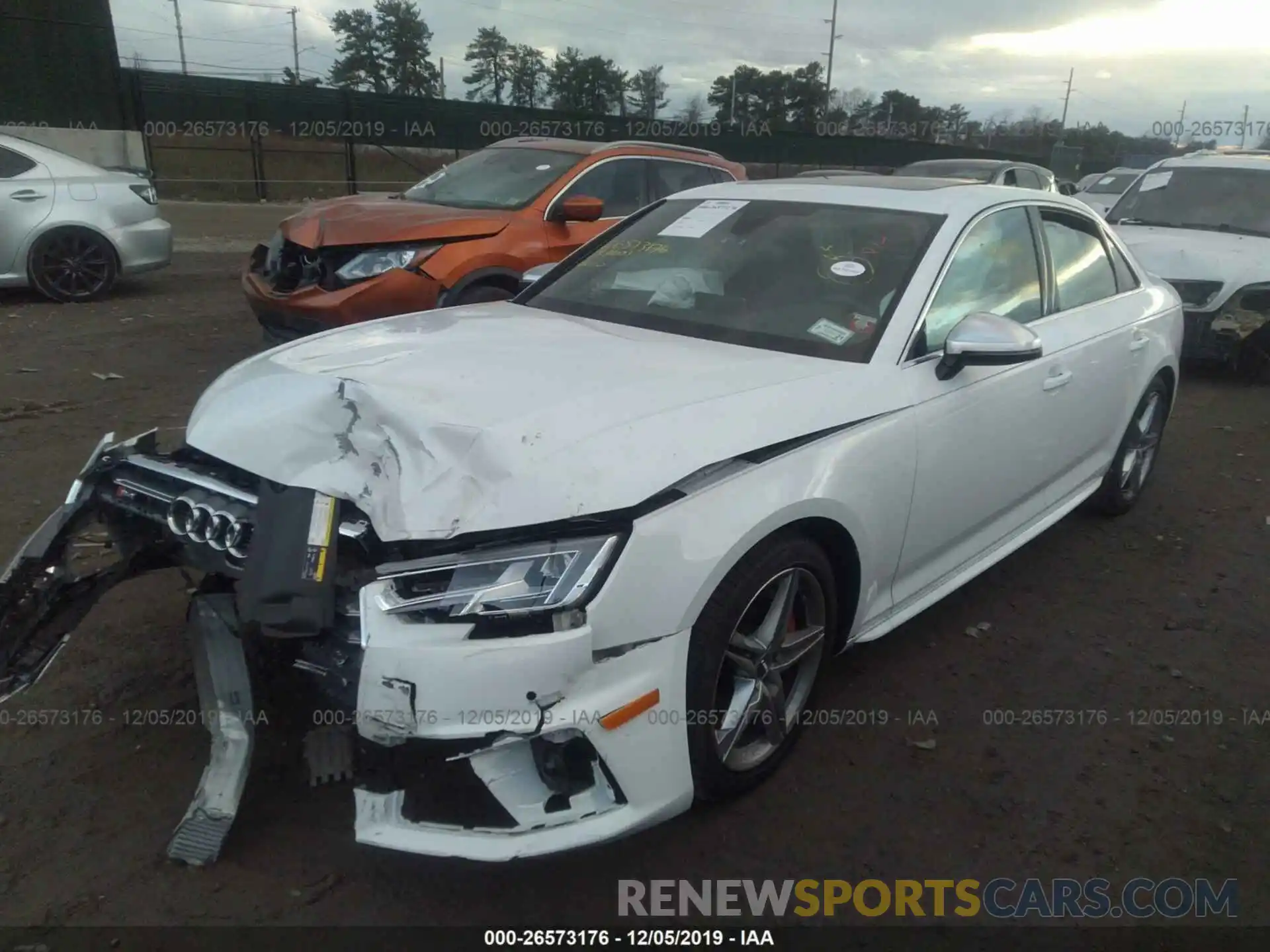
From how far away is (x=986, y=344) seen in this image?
300 centimetres

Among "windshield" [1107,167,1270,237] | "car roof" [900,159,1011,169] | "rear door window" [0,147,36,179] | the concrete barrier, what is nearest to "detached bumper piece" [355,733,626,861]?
"windshield" [1107,167,1270,237]

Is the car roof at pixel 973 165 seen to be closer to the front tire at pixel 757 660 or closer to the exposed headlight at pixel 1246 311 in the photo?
the exposed headlight at pixel 1246 311

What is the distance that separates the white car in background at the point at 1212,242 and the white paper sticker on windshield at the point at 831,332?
6048 mm

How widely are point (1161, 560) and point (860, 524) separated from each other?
8.49ft

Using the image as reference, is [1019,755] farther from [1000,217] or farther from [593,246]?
[593,246]

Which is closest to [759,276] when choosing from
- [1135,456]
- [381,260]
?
[1135,456]

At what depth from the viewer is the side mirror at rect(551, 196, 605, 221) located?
626cm

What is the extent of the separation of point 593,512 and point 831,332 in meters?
1.32

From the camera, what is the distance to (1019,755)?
309 cm

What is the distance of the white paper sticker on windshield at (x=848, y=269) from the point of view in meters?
3.34

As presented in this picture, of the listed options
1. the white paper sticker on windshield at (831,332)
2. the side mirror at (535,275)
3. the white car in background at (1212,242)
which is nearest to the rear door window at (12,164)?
the side mirror at (535,275)

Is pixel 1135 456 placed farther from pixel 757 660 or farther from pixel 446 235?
pixel 446 235

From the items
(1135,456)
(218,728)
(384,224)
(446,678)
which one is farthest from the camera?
(384,224)

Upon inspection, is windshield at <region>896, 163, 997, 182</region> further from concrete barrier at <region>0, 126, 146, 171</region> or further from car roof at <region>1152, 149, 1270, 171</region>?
concrete barrier at <region>0, 126, 146, 171</region>
